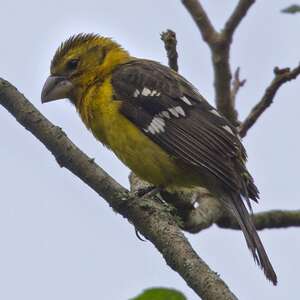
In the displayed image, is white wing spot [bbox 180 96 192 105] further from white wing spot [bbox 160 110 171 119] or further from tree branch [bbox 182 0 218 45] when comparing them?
tree branch [bbox 182 0 218 45]

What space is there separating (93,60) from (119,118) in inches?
39.6

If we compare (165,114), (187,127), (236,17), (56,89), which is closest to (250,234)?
(187,127)

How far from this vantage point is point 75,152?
3.41 metres

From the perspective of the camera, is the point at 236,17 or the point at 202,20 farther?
the point at 202,20

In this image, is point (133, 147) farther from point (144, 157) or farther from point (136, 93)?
point (136, 93)

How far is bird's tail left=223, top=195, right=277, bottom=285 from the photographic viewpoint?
3.70 metres

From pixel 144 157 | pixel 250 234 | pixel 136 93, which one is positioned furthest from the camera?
pixel 136 93

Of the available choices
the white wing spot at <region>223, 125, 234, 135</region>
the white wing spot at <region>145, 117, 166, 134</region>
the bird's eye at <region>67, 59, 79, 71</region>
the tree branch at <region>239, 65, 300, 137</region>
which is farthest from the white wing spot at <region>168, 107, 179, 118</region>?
the bird's eye at <region>67, 59, 79, 71</region>

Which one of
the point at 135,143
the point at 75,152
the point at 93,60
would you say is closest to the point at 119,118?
the point at 135,143

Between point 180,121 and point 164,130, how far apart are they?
162 mm

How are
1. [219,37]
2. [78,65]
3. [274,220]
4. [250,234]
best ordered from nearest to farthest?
[250,234] → [219,37] → [274,220] → [78,65]

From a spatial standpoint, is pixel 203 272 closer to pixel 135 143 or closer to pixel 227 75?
pixel 135 143

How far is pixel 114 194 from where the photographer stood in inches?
141

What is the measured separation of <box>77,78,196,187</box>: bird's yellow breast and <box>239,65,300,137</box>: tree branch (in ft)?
2.77
